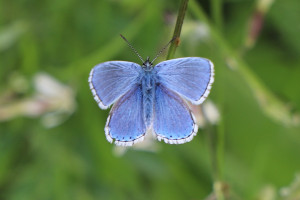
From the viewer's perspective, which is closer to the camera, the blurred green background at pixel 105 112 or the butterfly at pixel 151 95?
the butterfly at pixel 151 95

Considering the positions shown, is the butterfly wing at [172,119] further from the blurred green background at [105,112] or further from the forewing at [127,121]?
the blurred green background at [105,112]

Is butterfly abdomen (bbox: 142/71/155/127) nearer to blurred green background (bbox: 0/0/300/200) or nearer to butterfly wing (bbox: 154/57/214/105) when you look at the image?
butterfly wing (bbox: 154/57/214/105)

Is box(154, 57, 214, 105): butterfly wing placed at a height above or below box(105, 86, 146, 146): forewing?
above

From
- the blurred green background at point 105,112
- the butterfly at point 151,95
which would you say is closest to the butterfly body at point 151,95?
the butterfly at point 151,95

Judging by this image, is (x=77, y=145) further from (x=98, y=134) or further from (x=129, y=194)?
(x=129, y=194)

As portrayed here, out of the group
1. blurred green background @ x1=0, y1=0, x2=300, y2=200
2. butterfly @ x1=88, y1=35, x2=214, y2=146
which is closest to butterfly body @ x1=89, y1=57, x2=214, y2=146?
butterfly @ x1=88, y1=35, x2=214, y2=146

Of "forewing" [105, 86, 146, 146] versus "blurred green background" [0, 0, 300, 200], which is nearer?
"forewing" [105, 86, 146, 146]
